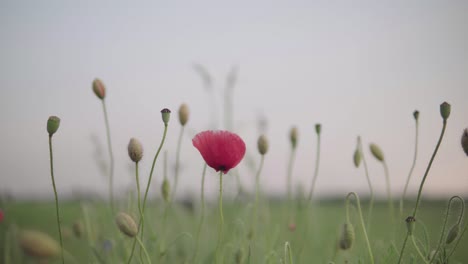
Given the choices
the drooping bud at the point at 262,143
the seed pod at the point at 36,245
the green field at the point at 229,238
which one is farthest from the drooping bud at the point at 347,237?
the seed pod at the point at 36,245

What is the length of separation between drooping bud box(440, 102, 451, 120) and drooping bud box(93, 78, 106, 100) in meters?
0.90

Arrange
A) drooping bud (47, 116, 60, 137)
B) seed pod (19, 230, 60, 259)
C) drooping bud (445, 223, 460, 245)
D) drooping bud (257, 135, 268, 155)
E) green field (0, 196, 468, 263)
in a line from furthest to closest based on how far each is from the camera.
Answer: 1. green field (0, 196, 468, 263)
2. drooping bud (257, 135, 268, 155)
3. drooping bud (445, 223, 460, 245)
4. drooping bud (47, 116, 60, 137)
5. seed pod (19, 230, 60, 259)

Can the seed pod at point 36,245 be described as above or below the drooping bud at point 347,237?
above

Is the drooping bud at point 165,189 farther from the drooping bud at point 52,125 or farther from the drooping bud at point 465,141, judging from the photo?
the drooping bud at point 465,141

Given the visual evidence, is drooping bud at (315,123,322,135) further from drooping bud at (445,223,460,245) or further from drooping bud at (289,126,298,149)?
drooping bud at (445,223,460,245)

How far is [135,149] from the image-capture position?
1.04 meters

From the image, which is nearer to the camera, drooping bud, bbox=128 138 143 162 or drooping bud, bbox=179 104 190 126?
drooping bud, bbox=128 138 143 162

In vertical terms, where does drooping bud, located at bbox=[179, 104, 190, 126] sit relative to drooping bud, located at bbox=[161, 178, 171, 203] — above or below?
above

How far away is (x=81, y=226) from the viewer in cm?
165

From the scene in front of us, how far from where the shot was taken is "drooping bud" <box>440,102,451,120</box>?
1.03 m

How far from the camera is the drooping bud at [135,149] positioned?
104cm

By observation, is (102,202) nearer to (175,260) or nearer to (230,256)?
(175,260)

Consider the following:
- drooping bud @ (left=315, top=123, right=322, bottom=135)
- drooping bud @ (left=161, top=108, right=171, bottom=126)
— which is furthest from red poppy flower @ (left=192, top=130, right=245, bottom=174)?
drooping bud @ (left=315, top=123, right=322, bottom=135)

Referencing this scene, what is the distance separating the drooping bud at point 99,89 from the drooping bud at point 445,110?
2.94ft
